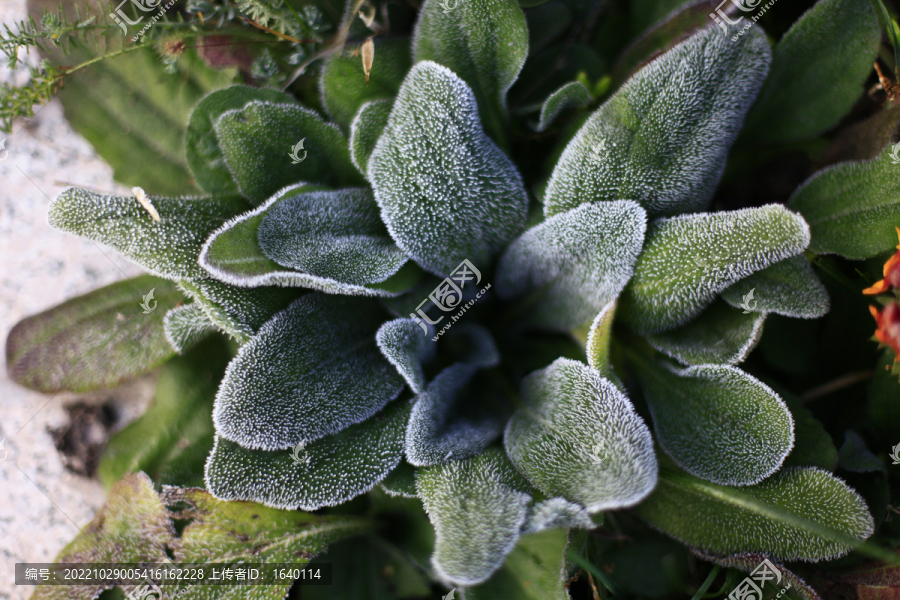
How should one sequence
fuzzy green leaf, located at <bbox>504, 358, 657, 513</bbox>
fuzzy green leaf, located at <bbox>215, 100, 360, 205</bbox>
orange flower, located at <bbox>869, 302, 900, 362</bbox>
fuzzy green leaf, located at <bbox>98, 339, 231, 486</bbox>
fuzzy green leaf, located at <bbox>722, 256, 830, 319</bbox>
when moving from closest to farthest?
orange flower, located at <bbox>869, 302, 900, 362</bbox>
fuzzy green leaf, located at <bbox>504, 358, 657, 513</bbox>
fuzzy green leaf, located at <bbox>722, 256, 830, 319</bbox>
fuzzy green leaf, located at <bbox>215, 100, 360, 205</bbox>
fuzzy green leaf, located at <bbox>98, 339, 231, 486</bbox>

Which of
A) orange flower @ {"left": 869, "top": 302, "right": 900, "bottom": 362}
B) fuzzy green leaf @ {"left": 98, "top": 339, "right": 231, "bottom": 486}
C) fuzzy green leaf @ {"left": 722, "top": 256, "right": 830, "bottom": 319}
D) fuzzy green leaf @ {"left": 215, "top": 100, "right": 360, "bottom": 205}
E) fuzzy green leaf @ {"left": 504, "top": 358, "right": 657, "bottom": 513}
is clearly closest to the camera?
orange flower @ {"left": 869, "top": 302, "right": 900, "bottom": 362}

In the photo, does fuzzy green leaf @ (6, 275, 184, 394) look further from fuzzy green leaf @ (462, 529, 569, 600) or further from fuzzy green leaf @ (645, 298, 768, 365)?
fuzzy green leaf @ (645, 298, 768, 365)

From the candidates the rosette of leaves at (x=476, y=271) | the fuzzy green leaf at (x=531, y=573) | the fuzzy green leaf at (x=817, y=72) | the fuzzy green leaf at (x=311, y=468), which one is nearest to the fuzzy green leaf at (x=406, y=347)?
the rosette of leaves at (x=476, y=271)

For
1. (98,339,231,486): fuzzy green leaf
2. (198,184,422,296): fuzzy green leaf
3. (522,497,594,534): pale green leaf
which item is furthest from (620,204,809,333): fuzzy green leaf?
(98,339,231,486): fuzzy green leaf

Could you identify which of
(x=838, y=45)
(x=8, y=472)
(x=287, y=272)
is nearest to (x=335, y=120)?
(x=287, y=272)

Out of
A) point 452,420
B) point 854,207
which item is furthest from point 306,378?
point 854,207

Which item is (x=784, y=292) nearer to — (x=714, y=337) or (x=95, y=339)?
(x=714, y=337)

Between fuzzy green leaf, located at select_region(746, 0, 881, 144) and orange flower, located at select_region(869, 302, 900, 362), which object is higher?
fuzzy green leaf, located at select_region(746, 0, 881, 144)
